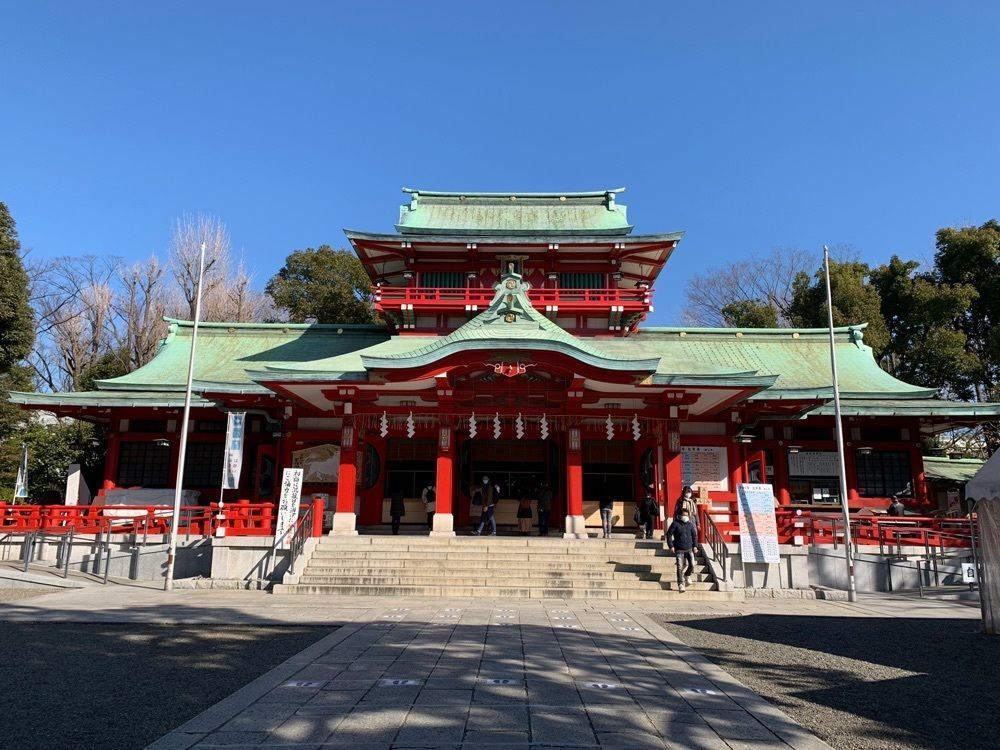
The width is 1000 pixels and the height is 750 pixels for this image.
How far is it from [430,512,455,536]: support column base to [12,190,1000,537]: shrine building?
0.08 metres

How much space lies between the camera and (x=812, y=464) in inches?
867

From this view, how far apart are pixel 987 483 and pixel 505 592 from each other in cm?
905

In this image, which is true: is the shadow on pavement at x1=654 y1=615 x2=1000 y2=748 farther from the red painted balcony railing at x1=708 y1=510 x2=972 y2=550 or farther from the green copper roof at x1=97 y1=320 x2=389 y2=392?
the green copper roof at x1=97 y1=320 x2=389 y2=392

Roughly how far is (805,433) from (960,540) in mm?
5828

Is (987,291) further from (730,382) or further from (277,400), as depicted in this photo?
(277,400)

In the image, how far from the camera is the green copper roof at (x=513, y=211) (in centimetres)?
2664

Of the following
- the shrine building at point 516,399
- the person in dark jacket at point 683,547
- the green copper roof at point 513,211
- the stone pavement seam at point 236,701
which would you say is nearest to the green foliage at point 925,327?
the shrine building at point 516,399

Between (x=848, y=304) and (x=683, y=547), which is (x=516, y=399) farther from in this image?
(x=848, y=304)

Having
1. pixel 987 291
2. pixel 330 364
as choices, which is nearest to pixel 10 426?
pixel 330 364

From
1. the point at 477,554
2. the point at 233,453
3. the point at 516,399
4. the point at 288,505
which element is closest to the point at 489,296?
the point at 516,399

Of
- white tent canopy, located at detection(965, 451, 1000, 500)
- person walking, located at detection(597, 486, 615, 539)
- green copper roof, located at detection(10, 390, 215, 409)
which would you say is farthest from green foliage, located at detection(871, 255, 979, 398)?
green copper roof, located at detection(10, 390, 215, 409)

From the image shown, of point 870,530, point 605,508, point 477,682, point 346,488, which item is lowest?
point 477,682

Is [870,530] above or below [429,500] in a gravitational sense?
below

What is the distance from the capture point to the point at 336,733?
5.25 metres
